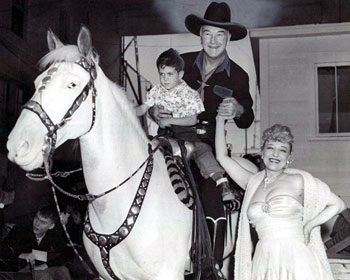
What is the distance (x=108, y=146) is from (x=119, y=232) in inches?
14.8

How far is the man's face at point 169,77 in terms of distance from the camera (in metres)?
2.60

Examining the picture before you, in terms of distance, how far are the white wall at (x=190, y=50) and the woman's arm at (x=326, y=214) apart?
0.92 m

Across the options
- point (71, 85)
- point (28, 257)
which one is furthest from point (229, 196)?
point (28, 257)

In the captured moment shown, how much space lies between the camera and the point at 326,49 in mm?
3131

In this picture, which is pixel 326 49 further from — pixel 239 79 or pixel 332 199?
pixel 332 199

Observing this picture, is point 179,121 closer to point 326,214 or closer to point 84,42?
point 84,42

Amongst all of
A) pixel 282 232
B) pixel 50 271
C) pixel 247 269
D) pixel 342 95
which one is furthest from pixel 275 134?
pixel 50 271

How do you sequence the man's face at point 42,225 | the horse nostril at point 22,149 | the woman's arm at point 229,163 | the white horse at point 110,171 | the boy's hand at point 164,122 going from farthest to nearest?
the man's face at point 42,225 < the boy's hand at point 164,122 < the woman's arm at point 229,163 < the white horse at point 110,171 < the horse nostril at point 22,149

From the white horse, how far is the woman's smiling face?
59 centimetres

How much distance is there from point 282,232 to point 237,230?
0.30 meters

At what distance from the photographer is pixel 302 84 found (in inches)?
123

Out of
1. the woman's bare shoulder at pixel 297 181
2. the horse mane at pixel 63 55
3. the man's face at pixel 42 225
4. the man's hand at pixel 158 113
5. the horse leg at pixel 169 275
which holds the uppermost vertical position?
the horse mane at pixel 63 55

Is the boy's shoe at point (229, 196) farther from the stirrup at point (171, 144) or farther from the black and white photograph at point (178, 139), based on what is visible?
the stirrup at point (171, 144)

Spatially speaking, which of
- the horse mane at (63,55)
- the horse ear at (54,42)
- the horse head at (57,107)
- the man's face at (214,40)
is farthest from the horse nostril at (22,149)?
the man's face at (214,40)
